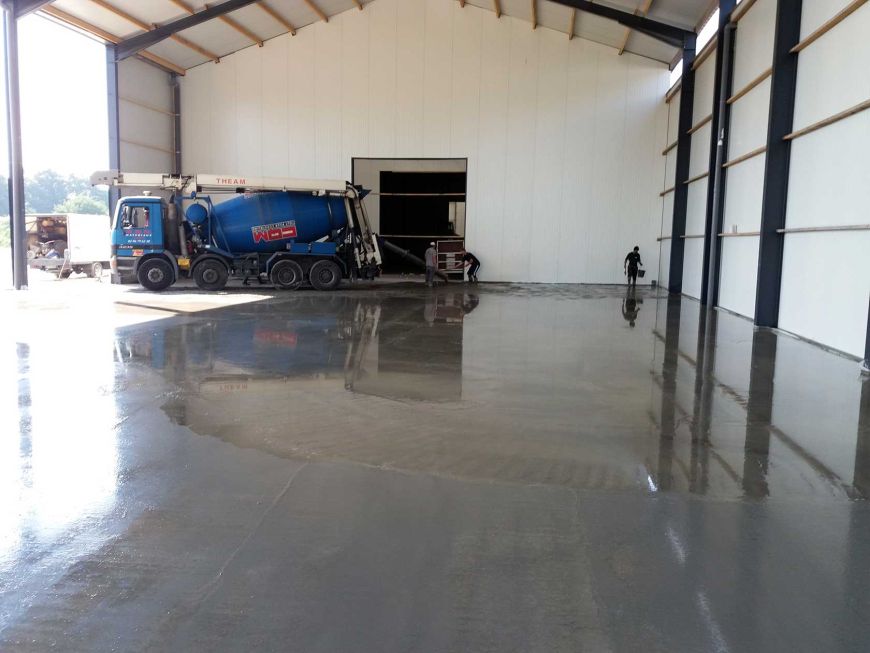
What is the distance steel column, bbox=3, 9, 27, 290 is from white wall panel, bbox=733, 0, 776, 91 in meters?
17.5

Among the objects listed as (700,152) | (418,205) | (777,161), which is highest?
(700,152)

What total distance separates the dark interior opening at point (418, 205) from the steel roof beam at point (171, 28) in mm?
7822

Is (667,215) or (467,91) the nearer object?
(667,215)

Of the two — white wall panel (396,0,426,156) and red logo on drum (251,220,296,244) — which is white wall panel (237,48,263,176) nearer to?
white wall panel (396,0,426,156)

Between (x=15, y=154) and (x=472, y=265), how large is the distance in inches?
551

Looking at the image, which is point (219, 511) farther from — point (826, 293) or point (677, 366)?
point (826, 293)

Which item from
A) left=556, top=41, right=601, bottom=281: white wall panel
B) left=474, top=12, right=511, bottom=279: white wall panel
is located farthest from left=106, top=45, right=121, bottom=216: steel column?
left=556, top=41, right=601, bottom=281: white wall panel

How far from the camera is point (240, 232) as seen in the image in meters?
18.7

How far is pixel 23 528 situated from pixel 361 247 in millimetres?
15938

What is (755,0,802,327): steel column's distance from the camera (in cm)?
1164

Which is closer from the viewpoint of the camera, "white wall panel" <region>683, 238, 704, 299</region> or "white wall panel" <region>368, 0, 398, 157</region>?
"white wall panel" <region>683, 238, 704, 299</region>

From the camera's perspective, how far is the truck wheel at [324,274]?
19.0 meters

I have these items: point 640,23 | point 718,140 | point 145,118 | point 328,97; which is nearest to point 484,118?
point 328,97

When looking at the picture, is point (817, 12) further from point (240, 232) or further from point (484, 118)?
Result: point (240, 232)
